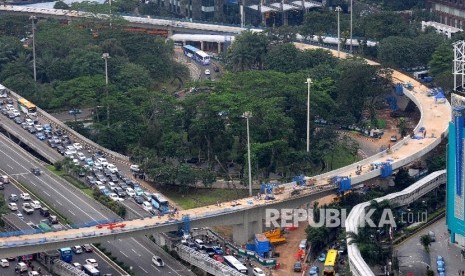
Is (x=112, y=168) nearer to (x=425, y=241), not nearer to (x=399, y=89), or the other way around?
(x=425, y=241)

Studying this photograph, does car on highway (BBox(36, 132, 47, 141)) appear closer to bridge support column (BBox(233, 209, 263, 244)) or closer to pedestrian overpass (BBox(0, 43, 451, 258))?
pedestrian overpass (BBox(0, 43, 451, 258))

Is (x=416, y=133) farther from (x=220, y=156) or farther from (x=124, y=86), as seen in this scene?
(x=124, y=86)

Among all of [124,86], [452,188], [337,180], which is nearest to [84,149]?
[124,86]

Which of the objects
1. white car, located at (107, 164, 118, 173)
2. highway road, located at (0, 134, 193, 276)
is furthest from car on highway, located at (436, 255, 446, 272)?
white car, located at (107, 164, 118, 173)

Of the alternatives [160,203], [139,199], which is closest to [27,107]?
[139,199]

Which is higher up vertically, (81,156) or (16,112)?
Answer: (16,112)
